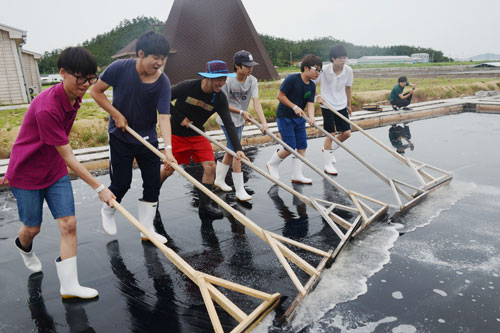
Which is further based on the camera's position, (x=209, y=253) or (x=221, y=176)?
(x=221, y=176)

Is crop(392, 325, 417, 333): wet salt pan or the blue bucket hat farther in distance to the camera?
the blue bucket hat

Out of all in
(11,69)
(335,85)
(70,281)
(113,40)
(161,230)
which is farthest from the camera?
(113,40)

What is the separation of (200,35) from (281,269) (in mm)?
21030

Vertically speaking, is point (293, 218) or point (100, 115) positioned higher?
point (100, 115)

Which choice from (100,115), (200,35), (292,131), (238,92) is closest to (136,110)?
(238,92)

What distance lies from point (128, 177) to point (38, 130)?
1.06 metres

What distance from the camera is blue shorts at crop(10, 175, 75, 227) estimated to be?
2.70 metres

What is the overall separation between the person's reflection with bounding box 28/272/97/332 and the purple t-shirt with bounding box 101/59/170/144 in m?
1.39

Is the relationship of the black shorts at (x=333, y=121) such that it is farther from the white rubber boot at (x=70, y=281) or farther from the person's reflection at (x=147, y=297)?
the white rubber boot at (x=70, y=281)

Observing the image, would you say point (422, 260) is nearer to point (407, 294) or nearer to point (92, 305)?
point (407, 294)

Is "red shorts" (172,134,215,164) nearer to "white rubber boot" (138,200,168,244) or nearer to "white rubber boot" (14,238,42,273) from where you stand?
"white rubber boot" (138,200,168,244)

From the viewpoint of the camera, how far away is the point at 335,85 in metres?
5.97

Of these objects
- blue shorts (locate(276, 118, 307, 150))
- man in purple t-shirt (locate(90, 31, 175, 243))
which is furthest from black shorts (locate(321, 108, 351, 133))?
man in purple t-shirt (locate(90, 31, 175, 243))

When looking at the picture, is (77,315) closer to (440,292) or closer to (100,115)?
(440,292)
